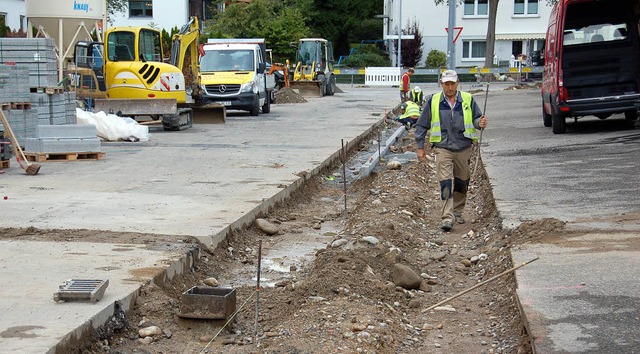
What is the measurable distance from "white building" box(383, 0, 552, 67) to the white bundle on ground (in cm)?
5189

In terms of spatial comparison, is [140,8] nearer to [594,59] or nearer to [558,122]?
[558,122]

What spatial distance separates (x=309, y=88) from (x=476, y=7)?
2995 centimetres

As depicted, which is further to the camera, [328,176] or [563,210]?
[328,176]

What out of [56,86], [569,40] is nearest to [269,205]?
[56,86]

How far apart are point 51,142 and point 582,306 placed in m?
12.0

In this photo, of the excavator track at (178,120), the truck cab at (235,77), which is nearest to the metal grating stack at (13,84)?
the excavator track at (178,120)

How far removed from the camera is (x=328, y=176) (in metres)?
17.0

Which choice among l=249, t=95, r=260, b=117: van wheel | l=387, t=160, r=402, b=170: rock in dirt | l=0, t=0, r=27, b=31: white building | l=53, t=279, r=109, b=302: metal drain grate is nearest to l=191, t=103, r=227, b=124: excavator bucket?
l=249, t=95, r=260, b=117: van wheel

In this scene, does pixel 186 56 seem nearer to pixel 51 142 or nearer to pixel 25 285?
pixel 51 142

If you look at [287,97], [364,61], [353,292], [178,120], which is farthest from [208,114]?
[364,61]

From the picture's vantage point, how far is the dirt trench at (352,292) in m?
6.76

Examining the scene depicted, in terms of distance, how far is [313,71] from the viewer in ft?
154

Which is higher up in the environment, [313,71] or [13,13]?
[13,13]

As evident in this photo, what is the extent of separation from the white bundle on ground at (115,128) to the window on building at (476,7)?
179 ft
